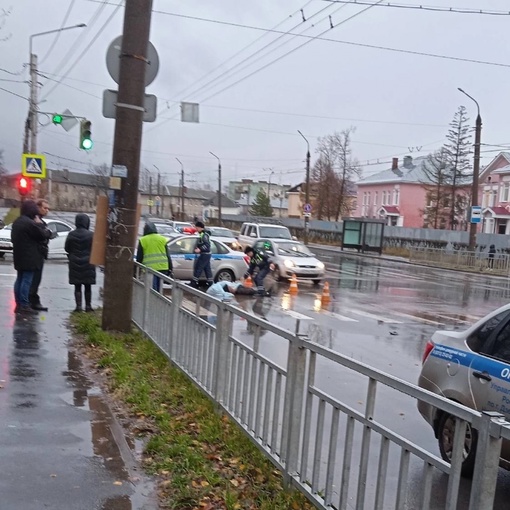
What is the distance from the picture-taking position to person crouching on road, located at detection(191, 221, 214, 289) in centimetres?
1784

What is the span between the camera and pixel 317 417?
4020 mm

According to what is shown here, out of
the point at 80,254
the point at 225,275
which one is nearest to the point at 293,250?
the point at 225,275

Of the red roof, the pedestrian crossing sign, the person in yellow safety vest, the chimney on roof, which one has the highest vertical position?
the chimney on roof

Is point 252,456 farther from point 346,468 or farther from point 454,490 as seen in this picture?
point 454,490

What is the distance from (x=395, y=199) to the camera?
80.6m

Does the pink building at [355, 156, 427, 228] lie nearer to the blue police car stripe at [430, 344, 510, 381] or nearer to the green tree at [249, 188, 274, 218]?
the green tree at [249, 188, 274, 218]

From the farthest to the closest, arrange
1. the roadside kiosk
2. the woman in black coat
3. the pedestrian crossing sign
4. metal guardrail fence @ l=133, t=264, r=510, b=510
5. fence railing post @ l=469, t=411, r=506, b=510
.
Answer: the roadside kiosk, the pedestrian crossing sign, the woman in black coat, metal guardrail fence @ l=133, t=264, r=510, b=510, fence railing post @ l=469, t=411, r=506, b=510

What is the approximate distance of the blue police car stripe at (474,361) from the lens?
15.8ft

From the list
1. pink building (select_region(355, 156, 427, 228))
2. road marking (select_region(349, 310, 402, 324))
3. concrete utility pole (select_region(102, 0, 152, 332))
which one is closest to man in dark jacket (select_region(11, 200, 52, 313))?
concrete utility pole (select_region(102, 0, 152, 332))

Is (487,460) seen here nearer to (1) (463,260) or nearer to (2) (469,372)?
(2) (469,372)

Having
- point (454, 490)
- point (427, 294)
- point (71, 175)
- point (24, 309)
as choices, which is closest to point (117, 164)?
point (24, 309)

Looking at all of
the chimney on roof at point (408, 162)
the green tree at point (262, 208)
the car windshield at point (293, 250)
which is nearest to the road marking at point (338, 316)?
the car windshield at point (293, 250)

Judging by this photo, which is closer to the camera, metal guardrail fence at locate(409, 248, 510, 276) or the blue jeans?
the blue jeans

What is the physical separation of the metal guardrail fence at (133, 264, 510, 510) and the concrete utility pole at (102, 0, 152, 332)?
174cm
